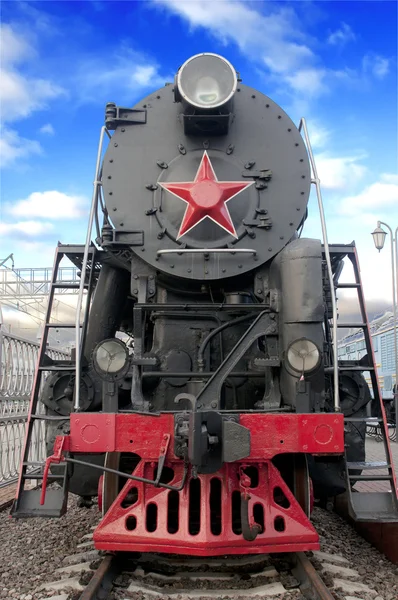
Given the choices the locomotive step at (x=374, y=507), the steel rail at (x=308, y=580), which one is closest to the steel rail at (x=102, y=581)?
the steel rail at (x=308, y=580)

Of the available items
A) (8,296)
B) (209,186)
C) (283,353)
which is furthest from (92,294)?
(8,296)

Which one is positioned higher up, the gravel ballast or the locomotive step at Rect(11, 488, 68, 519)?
the locomotive step at Rect(11, 488, 68, 519)

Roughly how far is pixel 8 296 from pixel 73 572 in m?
22.7

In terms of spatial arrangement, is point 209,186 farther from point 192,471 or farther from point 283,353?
point 192,471

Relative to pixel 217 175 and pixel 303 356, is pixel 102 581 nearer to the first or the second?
pixel 303 356

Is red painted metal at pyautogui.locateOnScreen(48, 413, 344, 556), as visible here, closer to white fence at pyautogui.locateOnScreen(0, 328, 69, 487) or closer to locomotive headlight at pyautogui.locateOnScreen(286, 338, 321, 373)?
locomotive headlight at pyautogui.locateOnScreen(286, 338, 321, 373)

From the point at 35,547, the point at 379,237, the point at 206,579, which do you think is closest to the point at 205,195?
the point at 206,579

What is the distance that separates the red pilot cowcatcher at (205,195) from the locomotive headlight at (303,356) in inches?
46.6

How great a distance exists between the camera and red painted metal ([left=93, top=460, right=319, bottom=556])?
3625 mm

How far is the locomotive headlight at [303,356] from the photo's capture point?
3.80m

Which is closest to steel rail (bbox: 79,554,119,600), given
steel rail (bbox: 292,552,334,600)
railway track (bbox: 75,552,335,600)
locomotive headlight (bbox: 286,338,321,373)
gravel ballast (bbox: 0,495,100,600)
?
railway track (bbox: 75,552,335,600)

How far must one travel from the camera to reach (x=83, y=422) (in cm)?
381

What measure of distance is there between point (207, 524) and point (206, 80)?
136 inches

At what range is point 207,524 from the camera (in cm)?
364
